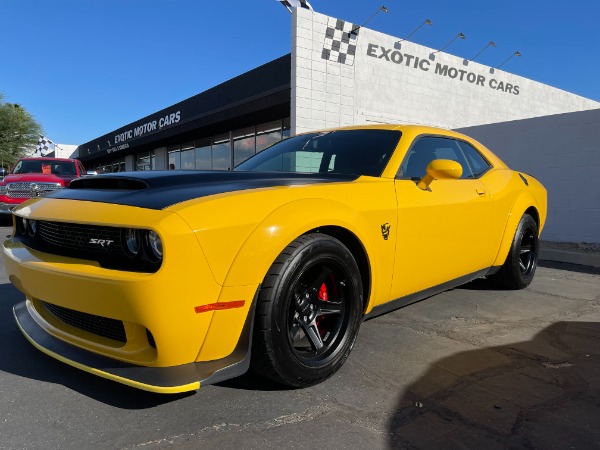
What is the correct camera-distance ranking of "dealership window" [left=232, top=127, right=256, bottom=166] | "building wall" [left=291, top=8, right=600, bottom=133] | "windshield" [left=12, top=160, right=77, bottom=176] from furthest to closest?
"dealership window" [left=232, top=127, right=256, bottom=166], "windshield" [left=12, top=160, right=77, bottom=176], "building wall" [left=291, top=8, right=600, bottom=133]

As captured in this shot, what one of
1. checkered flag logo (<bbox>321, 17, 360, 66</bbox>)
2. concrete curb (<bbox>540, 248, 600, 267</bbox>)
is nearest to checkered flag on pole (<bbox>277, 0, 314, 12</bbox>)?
checkered flag logo (<bbox>321, 17, 360, 66</bbox>)

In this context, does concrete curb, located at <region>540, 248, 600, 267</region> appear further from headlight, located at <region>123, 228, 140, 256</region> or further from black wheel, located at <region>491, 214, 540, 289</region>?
headlight, located at <region>123, 228, 140, 256</region>

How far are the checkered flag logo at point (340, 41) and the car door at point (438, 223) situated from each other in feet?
24.2

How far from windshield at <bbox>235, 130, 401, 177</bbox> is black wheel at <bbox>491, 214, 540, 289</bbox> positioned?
1848 millimetres

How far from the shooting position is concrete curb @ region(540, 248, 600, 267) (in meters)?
6.11

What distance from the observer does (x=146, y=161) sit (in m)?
26.0

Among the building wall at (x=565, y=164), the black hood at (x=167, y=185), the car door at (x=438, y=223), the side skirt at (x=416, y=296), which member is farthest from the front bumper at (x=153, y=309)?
the building wall at (x=565, y=164)

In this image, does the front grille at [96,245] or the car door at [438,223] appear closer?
the front grille at [96,245]

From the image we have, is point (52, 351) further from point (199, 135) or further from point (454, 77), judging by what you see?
point (199, 135)

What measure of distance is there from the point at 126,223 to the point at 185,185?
48 centimetres

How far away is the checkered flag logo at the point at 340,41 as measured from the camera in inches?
412

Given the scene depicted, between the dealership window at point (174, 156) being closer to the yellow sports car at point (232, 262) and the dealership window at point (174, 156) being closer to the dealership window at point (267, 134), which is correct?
the dealership window at point (267, 134)

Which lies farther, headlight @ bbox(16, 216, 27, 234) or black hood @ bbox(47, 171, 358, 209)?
headlight @ bbox(16, 216, 27, 234)

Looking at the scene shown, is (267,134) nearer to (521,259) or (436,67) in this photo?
(436,67)
